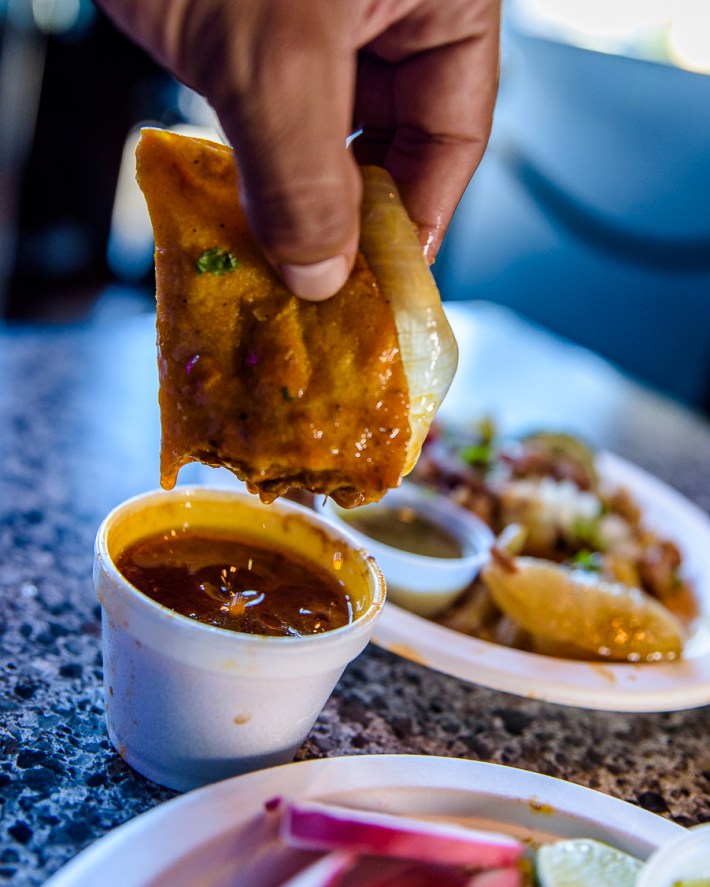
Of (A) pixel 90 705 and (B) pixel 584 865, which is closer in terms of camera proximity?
(B) pixel 584 865

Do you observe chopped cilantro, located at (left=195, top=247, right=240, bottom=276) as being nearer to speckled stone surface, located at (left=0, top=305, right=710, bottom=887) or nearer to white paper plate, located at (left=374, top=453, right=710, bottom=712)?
speckled stone surface, located at (left=0, top=305, right=710, bottom=887)

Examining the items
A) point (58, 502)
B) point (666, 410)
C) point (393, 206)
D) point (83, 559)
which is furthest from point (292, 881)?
point (666, 410)

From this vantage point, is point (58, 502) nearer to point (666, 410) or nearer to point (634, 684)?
point (634, 684)

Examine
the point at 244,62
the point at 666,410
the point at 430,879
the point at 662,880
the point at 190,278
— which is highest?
the point at 244,62

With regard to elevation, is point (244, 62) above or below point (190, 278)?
above

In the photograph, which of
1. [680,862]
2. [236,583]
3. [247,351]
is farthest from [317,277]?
[680,862]

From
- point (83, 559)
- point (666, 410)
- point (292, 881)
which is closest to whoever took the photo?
point (292, 881)

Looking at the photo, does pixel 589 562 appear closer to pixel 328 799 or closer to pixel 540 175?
pixel 328 799
